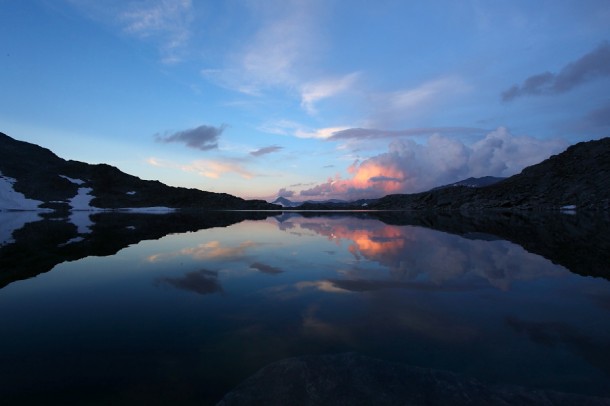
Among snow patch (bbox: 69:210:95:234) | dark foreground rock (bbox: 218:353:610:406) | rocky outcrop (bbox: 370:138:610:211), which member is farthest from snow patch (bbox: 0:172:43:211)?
rocky outcrop (bbox: 370:138:610:211)

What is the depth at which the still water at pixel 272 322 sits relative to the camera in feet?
22.2

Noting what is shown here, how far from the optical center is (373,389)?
20.6 feet

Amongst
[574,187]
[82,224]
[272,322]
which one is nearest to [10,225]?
[82,224]

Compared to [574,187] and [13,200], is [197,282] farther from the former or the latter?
[13,200]

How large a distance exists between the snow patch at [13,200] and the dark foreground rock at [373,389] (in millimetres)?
230706

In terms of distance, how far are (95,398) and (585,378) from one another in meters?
9.75

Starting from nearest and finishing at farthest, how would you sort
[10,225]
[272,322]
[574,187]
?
[272,322] → [10,225] → [574,187]

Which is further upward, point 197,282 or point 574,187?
point 574,187

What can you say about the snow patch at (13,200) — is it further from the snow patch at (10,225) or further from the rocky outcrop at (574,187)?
the rocky outcrop at (574,187)

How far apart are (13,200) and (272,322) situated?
242 metres

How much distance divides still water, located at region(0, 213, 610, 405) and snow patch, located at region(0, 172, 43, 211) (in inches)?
8464

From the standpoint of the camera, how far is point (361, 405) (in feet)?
19.2

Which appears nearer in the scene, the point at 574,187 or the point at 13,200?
the point at 574,187

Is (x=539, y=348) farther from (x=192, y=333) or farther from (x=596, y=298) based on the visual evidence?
(x=192, y=333)
